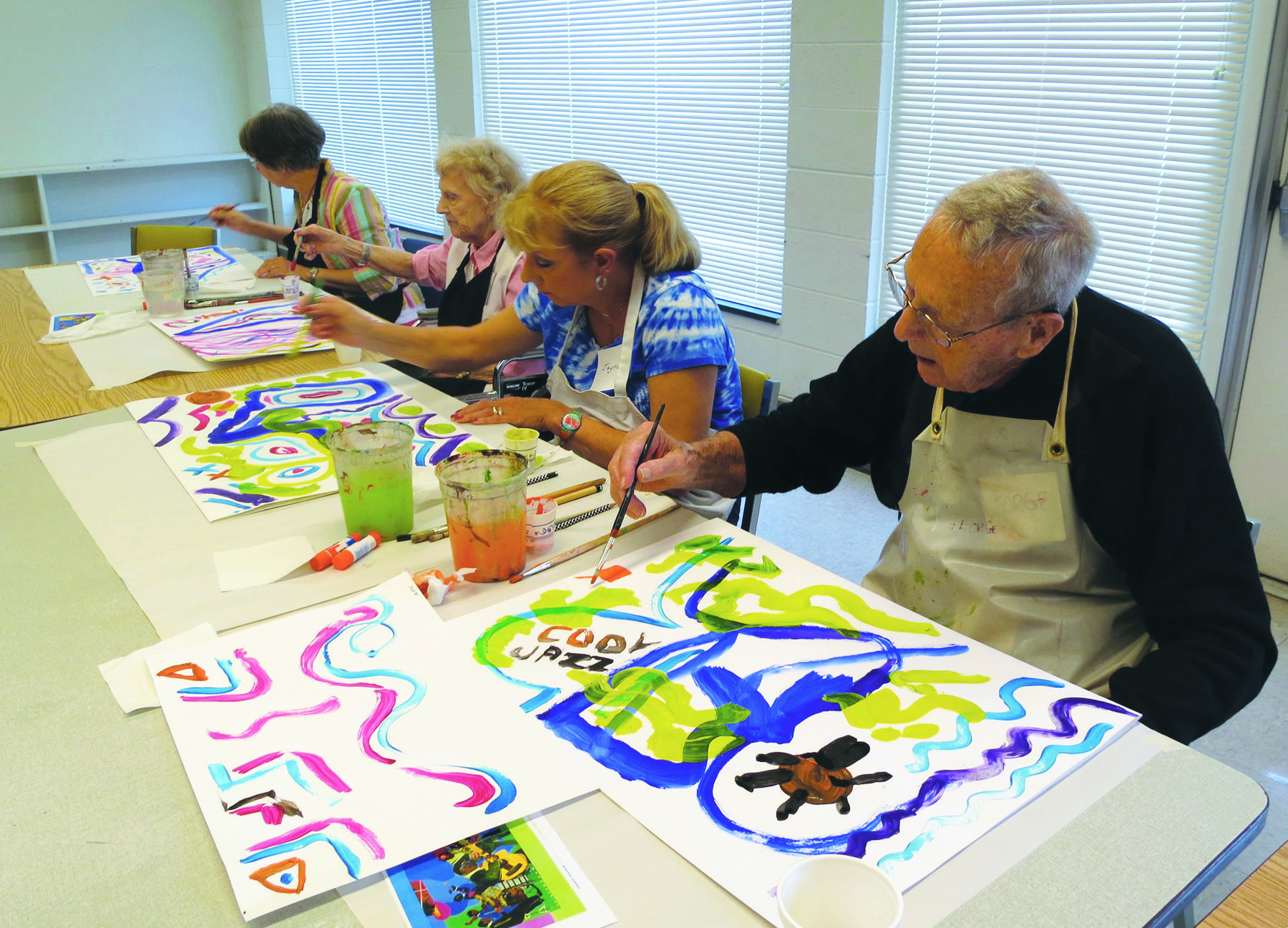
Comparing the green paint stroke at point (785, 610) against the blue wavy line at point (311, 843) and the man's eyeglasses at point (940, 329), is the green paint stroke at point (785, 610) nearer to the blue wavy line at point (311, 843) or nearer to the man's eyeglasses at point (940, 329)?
the man's eyeglasses at point (940, 329)

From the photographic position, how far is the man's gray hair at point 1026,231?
1.12 m

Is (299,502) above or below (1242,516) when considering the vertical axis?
below

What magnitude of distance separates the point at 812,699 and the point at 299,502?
0.89 m

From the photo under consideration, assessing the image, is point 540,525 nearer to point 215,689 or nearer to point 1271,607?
point 215,689

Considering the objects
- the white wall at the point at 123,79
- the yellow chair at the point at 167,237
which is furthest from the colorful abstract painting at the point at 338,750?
the white wall at the point at 123,79

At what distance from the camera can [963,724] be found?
37.0 inches

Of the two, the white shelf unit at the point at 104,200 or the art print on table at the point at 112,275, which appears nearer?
the art print on table at the point at 112,275

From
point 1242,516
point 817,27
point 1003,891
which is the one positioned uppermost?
point 817,27

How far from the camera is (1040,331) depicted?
3.88 feet

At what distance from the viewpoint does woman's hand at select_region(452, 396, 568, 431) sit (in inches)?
71.1

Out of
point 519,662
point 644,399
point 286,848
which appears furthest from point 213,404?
point 286,848

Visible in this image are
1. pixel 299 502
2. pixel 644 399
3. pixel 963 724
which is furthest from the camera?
pixel 644 399

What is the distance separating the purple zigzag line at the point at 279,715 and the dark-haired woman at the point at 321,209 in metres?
2.36

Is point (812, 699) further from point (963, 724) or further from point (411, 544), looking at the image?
point (411, 544)
